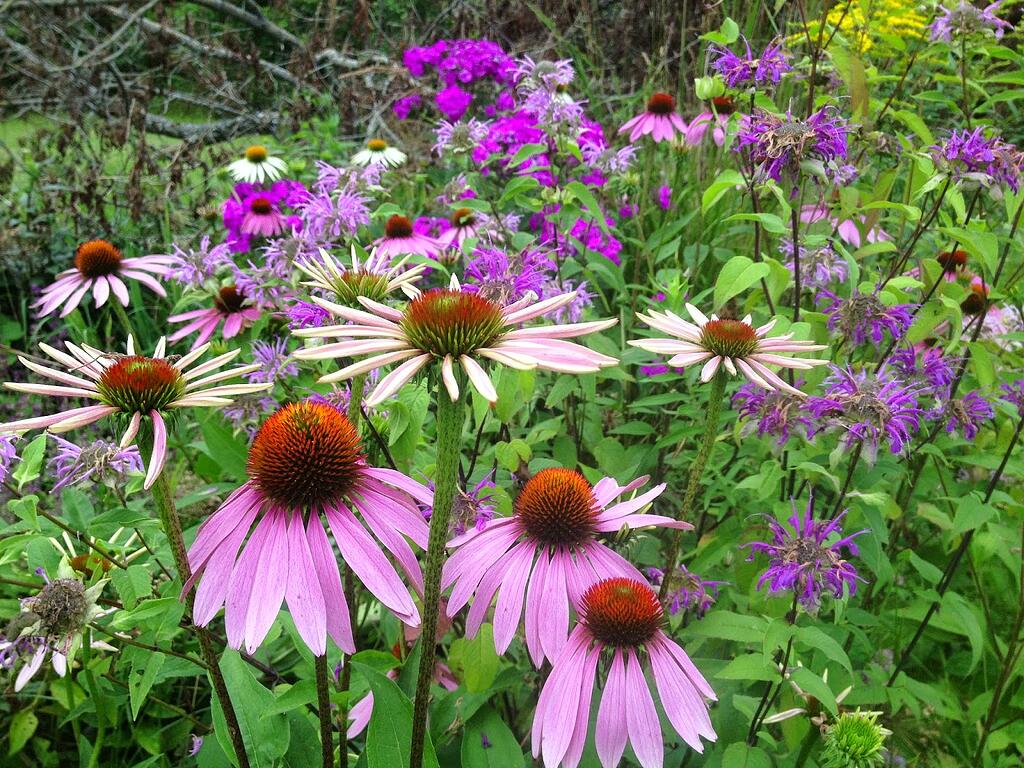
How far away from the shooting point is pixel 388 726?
89 cm

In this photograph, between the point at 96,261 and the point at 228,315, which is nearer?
the point at 228,315

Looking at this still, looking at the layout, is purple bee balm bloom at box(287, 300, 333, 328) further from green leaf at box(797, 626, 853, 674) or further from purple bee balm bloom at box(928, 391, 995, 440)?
purple bee balm bloom at box(928, 391, 995, 440)

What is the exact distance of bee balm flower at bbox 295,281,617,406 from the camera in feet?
2.19

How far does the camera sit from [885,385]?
129cm

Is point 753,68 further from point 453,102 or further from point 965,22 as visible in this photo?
point 453,102

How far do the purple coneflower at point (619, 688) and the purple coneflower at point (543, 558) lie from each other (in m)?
0.03

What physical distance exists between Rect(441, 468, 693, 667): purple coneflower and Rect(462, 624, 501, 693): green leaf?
0.12 meters

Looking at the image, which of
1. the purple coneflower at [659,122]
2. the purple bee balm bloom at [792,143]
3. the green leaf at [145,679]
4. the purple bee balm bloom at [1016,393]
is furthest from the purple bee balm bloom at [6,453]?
the purple coneflower at [659,122]

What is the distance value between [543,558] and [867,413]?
61 centimetres

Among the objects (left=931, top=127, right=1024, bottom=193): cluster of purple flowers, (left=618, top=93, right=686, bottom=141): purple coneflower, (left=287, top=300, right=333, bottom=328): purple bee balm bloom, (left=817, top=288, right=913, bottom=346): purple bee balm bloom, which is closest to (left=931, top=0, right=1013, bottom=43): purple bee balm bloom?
(left=931, top=127, right=1024, bottom=193): cluster of purple flowers

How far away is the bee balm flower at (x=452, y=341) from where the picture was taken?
0.67 metres

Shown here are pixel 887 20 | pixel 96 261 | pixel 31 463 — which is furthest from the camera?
pixel 887 20

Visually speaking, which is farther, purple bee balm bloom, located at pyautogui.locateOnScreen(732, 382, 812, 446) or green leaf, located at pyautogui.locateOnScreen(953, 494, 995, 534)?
green leaf, located at pyautogui.locateOnScreen(953, 494, 995, 534)

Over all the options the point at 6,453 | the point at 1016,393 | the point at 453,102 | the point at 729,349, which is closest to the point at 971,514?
the point at 1016,393
